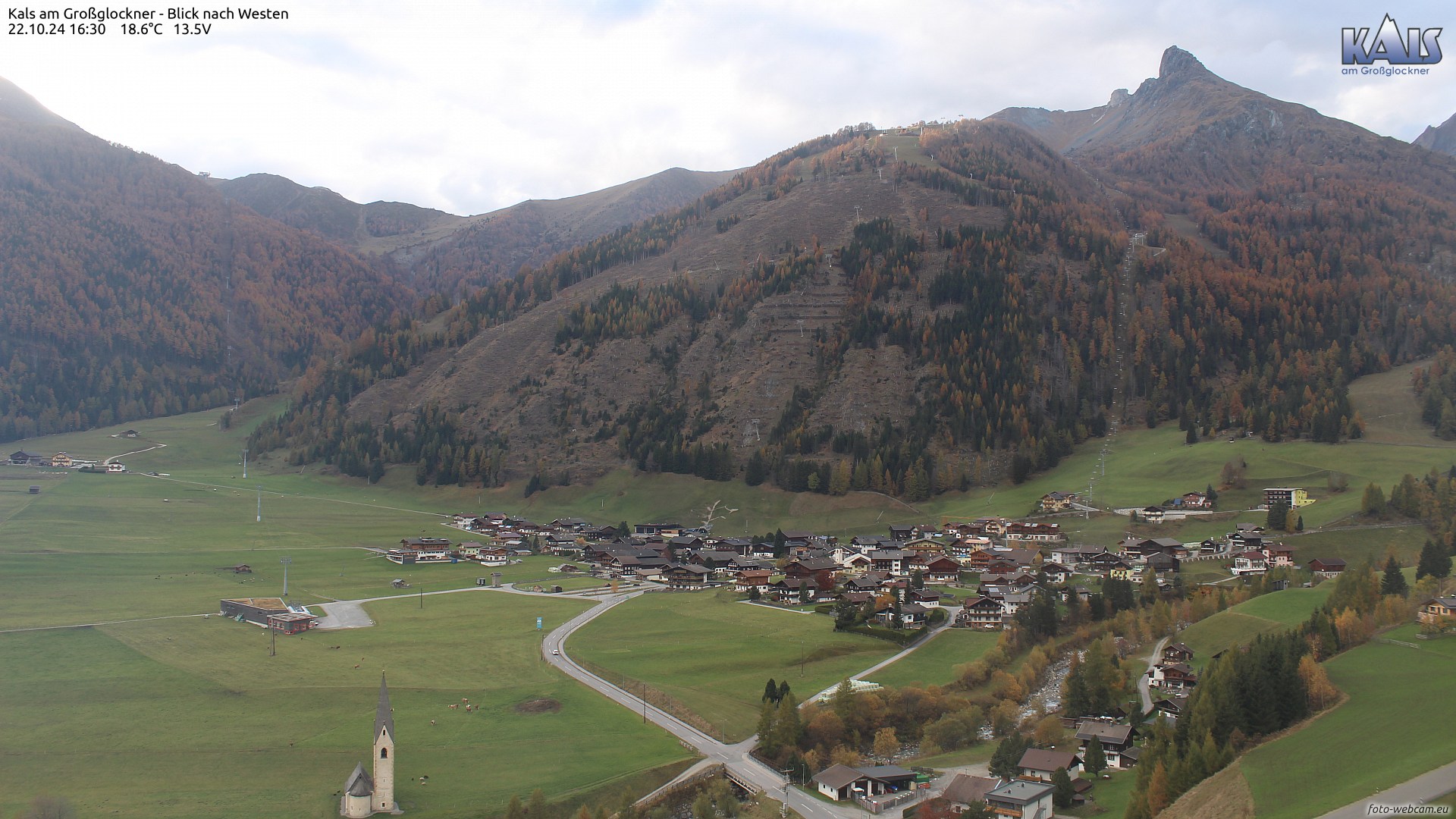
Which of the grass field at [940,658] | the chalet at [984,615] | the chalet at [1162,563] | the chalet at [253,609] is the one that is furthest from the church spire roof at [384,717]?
the chalet at [1162,563]

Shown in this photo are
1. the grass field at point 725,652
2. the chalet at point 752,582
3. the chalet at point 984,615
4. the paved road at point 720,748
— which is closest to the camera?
the paved road at point 720,748

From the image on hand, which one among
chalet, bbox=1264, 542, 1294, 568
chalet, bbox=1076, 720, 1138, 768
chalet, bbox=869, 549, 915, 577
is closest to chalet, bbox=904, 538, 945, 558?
chalet, bbox=869, 549, 915, 577

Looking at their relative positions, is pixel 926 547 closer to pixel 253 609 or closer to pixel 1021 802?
pixel 253 609

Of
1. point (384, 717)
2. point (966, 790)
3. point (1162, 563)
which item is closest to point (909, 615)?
point (1162, 563)

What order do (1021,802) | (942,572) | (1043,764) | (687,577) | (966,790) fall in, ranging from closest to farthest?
(1021,802), (966,790), (1043,764), (942,572), (687,577)

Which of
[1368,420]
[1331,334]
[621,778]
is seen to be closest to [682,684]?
[621,778]

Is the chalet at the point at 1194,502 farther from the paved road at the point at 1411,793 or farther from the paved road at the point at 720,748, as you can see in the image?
the paved road at the point at 1411,793

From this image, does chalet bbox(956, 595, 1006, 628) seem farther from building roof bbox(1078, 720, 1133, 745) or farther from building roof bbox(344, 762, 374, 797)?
building roof bbox(344, 762, 374, 797)
